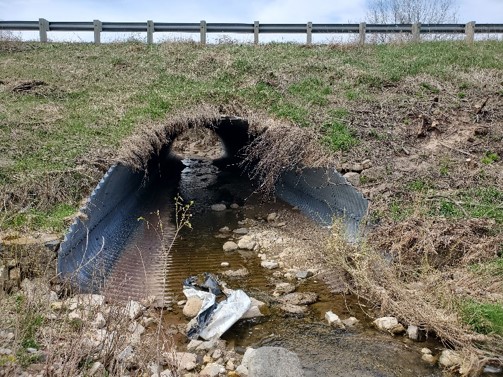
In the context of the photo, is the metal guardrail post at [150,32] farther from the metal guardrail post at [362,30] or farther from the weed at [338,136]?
the weed at [338,136]

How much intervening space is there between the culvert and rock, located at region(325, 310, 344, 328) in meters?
2.07

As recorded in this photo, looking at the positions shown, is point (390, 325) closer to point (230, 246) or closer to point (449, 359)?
point (449, 359)

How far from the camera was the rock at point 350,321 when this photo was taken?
6203mm

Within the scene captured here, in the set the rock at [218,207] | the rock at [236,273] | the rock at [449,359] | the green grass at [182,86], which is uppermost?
the green grass at [182,86]

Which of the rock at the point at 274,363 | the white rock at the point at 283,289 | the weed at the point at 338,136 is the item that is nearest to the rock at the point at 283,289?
the white rock at the point at 283,289

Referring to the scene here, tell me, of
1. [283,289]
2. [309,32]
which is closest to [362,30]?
[309,32]

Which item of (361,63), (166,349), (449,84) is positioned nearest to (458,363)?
(166,349)

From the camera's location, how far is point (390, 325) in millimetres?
5977

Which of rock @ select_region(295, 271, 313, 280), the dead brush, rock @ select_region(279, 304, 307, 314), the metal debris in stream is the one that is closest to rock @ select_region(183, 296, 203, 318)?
the metal debris in stream

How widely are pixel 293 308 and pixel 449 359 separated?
2.07m

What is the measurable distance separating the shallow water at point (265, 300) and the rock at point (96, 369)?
124 centimetres

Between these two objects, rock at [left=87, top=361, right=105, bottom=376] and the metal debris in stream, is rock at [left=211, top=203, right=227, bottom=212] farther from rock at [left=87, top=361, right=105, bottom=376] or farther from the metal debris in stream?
rock at [left=87, top=361, right=105, bottom=376]

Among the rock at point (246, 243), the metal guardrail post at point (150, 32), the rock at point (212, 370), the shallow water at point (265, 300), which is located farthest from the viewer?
the metal guardrail post at point (150, 32)

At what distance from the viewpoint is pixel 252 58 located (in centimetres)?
1551
